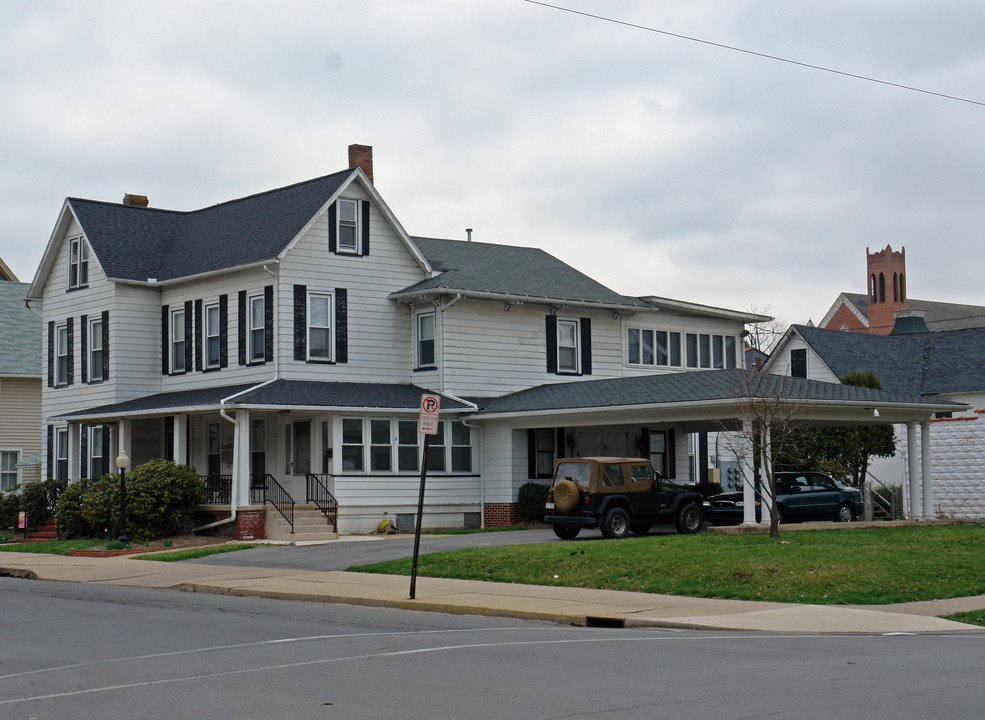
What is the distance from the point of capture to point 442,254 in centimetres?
3850

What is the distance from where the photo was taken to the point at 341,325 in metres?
34.2

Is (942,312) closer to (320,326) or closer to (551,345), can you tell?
(551,345)

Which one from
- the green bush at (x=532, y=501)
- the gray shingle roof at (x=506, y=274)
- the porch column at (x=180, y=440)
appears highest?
the gray shingle roof at (x=506, y=274)

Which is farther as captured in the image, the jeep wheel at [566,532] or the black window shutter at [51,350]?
the black window shutter at [51,350]

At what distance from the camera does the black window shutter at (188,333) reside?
36188 mm

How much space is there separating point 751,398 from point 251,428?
15613mm

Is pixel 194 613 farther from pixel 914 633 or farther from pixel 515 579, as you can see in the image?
pixel 914 633

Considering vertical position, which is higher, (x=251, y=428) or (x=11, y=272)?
(x=11, y=272)

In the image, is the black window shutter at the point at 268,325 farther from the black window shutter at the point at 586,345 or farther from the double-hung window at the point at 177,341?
the black window shutter at the point at 586,345

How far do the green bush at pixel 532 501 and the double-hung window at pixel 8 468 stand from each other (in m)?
22.0

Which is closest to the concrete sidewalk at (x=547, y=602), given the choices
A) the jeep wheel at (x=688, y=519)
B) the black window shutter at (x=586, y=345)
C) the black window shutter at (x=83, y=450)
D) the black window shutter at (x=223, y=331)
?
the jeep wheel at (x=688, y=519)

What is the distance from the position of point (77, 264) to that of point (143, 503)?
1118 cm

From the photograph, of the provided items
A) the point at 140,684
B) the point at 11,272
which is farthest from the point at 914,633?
the point at 11,272

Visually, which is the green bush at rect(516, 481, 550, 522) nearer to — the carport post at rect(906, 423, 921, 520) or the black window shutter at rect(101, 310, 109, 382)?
the carport post at rect(906, 423, 921, 520)
